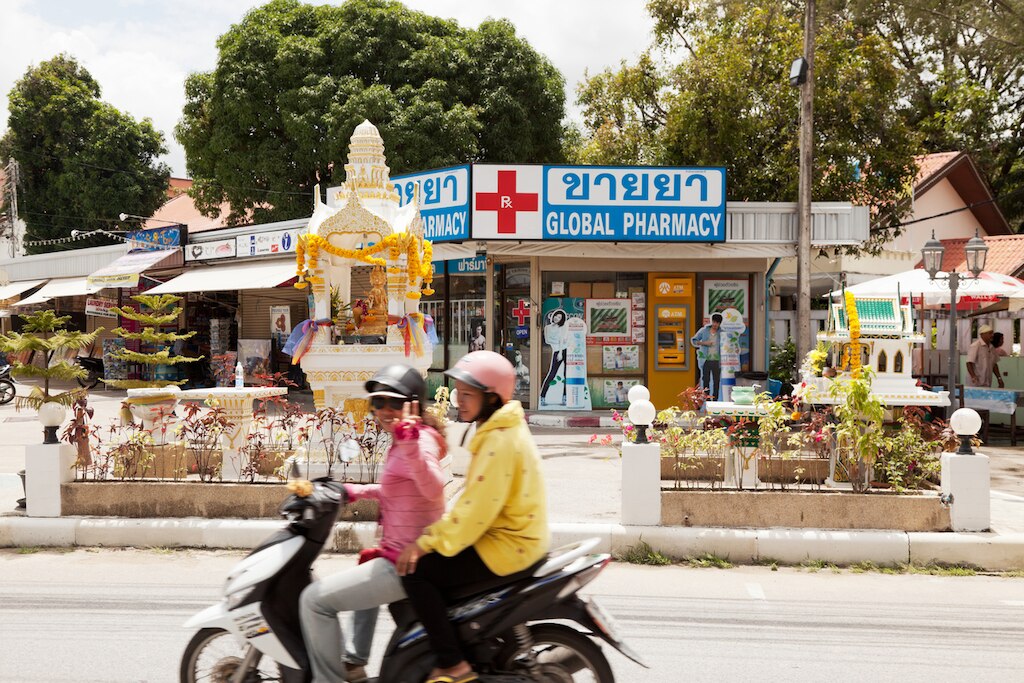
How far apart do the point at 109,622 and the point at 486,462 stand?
10.8 feet

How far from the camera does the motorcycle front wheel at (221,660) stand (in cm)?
363

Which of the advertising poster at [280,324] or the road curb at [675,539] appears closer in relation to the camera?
the road curb at [675,539]

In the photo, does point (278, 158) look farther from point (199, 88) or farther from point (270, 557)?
point (270, 557)

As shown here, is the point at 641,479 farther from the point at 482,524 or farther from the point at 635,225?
the point at 635,225

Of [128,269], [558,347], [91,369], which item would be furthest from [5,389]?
[558,347]

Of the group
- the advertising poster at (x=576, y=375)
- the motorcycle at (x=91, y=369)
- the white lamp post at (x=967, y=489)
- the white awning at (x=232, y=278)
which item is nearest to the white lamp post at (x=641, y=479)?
the white lamp post at (x=967, y=489)

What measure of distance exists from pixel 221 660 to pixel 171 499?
388cm

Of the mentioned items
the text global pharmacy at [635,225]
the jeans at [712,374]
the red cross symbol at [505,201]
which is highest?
the red cross symbol at [505,201]

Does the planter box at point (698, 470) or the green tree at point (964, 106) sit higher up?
the green tree at point (964, 106)

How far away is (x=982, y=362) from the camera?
15000 millimetres

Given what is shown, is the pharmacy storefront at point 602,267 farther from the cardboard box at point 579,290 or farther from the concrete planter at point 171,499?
the concrete planter at point 171,499

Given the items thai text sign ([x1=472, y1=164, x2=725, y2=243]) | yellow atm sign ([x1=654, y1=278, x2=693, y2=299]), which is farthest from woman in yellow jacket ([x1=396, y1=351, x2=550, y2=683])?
yellow atm sign ([x1=654, y1=278, x2=693, y2=299])

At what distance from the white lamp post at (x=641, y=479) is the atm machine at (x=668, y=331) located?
372 inches

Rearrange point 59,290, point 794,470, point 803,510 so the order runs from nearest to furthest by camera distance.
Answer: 1. point 803,510
2. point 794,470
3. point 59,290
